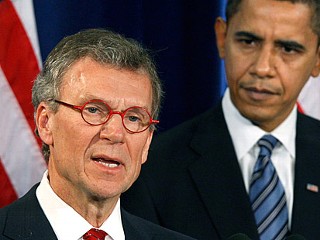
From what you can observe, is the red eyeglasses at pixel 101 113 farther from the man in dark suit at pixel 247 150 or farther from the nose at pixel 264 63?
the nose at pixel 264 63

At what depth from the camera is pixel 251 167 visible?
258 cm

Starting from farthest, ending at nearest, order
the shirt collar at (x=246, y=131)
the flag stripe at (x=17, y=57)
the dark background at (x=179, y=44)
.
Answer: the dark background at (x=179, y=44)
the flag stripe at (x=17, y=57)
the shirt collar at (x=246, y=131)

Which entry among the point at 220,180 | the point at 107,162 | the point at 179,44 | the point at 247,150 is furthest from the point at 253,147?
the point at 107,162

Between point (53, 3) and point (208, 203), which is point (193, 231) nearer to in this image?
point (208, 203)

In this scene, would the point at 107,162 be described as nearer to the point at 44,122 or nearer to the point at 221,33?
the point at 44,122

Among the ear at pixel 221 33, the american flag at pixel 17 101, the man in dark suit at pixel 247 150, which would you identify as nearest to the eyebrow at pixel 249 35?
the man in dark suit at pixel 247 150

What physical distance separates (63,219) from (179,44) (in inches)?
46.7

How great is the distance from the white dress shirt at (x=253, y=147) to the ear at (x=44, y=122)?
0.76 metres

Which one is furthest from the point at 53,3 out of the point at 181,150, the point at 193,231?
the point at 193,231

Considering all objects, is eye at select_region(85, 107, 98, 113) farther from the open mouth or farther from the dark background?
the dark background

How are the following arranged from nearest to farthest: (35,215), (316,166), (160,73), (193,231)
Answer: (35,215)
(193,231)
(316,166)
(160,73)

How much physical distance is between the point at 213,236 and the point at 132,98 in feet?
2.20

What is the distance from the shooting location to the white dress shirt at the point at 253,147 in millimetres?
2580

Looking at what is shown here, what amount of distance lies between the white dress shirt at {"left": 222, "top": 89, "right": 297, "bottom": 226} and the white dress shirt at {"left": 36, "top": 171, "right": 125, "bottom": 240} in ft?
2.25
